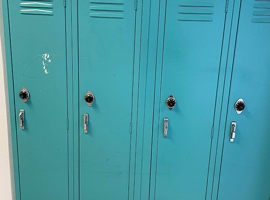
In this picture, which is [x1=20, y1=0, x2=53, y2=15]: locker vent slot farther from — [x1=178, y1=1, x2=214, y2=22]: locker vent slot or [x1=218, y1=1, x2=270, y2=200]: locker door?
[x1=218, y1=1, x2=270, y2=200]: locker door

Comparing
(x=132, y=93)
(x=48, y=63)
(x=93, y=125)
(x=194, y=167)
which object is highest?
(x=48, y=63)

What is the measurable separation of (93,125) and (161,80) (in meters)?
0.71

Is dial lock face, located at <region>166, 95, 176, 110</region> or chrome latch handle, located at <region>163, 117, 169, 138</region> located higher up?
dial lock face, located at <region>166, 95, 176, 110</region>

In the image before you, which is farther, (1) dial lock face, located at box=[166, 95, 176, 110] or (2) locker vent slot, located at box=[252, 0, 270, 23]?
(1) dial lock face, located at box=[166, 95, 176, 110]

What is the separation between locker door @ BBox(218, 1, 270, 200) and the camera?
158cm

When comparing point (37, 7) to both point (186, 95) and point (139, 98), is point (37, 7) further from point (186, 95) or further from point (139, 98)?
point (186, 95)

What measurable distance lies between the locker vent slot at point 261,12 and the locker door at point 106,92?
0.96 metres

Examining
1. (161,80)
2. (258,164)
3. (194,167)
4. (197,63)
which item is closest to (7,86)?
(161,80)

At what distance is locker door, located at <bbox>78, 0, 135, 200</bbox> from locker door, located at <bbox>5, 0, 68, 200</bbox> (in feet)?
0.58

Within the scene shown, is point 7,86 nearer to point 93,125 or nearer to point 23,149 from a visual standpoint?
point 23,149

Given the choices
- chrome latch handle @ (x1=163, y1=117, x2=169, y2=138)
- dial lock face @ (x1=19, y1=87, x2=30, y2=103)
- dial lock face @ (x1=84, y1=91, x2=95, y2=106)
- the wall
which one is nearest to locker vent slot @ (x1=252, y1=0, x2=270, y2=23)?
chrome latch handle @ (x1=163, y1=117, x2=169, y2=138)

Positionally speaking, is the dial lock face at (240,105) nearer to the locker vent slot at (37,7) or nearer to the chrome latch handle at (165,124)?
the chrome latch handle at (165,124)

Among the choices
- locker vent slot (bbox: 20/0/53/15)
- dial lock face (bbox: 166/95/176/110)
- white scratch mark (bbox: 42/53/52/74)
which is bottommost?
dial lock face (bbox: 166/95/176/110)

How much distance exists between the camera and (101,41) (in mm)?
1609
